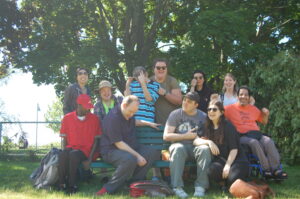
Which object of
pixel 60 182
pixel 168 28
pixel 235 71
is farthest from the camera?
pixel 168 28

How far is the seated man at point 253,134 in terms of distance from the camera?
5.71 metres

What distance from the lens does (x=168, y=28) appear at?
16109 millimetres

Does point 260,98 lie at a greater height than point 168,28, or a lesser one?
lesser

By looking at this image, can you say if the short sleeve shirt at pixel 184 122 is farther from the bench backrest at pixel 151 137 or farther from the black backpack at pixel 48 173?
the black backpack at pixel 48 173

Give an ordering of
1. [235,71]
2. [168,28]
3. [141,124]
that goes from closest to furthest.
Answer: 1. [141,124]
2. [235,71]
3. [168,28]

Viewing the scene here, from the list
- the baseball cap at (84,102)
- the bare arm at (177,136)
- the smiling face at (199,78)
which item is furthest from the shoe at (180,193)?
the smiling face at (199,78)

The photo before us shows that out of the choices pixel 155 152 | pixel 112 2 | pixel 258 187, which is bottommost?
pixel 258 187

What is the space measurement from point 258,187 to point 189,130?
1.30m

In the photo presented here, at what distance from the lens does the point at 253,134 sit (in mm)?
5949

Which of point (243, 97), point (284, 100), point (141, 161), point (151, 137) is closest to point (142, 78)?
point (151, 137)

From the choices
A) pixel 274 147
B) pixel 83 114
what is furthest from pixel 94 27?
pixel 274 147

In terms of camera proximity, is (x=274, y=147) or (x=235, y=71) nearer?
(x=274, y=147)

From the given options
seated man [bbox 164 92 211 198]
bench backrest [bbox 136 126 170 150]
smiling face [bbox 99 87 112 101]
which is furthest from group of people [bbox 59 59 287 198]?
smiling face [bbox 99 87 112 101]

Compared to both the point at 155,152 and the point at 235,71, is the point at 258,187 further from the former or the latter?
the point at 235,71
